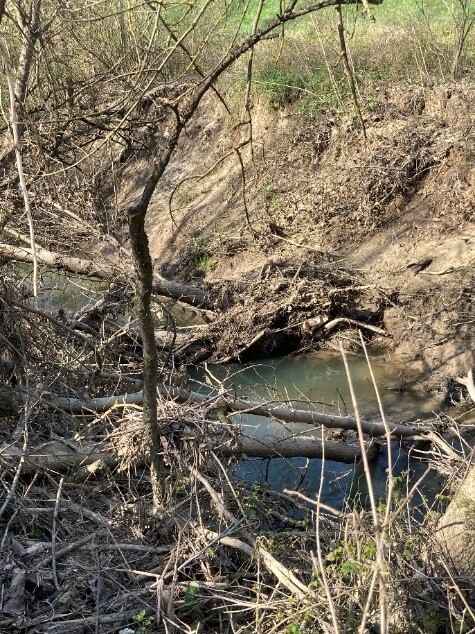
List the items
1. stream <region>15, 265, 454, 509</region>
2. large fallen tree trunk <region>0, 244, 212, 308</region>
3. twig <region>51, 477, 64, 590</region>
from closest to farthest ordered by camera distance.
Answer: twig <region>51, 477, 64, 590</region> → stream <region>15, 265, 454, 509</region> → large fallen tree trunk <region>0, 244, 212, 308</region>

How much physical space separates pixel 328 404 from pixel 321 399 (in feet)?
4.27

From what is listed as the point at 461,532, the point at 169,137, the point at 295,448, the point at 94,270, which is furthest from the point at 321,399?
the point at 169,137

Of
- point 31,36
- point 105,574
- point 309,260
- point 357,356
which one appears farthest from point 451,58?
point 105,574

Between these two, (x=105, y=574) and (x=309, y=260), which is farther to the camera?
(x=309, y=260)

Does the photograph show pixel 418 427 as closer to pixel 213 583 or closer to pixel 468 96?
pixel 213 583

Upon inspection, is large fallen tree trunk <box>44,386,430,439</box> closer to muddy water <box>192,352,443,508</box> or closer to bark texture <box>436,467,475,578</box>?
muddy water <box>192,352,443,508</box>

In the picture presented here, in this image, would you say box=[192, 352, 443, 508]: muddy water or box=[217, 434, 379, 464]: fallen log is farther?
box=[192, 352, 443, 508]: muddy water

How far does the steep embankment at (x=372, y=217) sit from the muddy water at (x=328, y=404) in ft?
1.61

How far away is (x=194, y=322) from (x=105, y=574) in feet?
19.6

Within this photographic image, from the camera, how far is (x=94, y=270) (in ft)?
25.8

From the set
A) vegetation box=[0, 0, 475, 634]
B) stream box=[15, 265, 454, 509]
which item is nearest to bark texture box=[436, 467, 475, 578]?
vegetation box=[0, 0, 475, 634]

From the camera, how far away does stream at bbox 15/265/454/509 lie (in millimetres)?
5691

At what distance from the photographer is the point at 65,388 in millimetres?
5449

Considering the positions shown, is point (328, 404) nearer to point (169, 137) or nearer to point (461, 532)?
point (461, 532)
